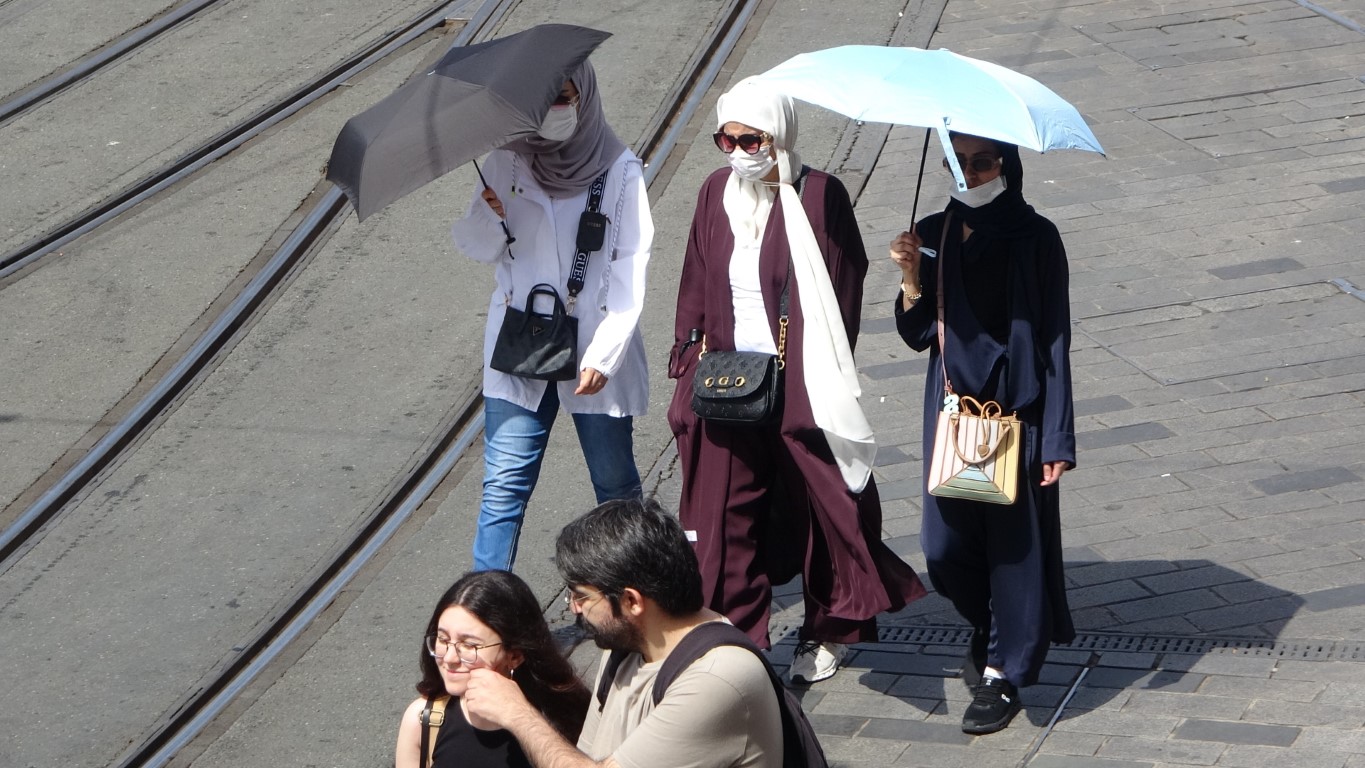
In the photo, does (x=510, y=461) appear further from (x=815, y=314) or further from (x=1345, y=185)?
(x=1345, y=185)

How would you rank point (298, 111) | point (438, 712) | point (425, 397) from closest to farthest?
point (438, 712), point (425, 397), point (298, 111)

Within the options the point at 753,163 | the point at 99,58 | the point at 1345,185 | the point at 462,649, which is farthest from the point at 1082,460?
the point at 99,58

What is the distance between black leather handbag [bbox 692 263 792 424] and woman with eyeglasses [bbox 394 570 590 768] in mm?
1197

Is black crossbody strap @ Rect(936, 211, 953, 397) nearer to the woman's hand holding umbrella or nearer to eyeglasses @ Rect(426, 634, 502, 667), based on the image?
the woman's hand holding umbrella

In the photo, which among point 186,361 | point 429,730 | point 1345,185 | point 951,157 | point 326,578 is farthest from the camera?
point 1345,185

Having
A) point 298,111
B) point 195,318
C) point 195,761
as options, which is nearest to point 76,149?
point 298,111

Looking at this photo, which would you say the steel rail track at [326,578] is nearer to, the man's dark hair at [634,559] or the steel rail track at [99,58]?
the steel rail track at [99,58]

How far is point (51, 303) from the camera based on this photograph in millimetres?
8102

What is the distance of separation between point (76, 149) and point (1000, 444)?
6.79 m

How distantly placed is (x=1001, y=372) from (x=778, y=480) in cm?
78

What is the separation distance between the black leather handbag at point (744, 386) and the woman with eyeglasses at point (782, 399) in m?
0.02

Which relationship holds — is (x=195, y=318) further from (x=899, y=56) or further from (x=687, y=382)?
(x=899, y=56)

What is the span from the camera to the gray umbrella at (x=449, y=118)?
4.52 meters

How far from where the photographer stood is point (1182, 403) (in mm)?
6816
